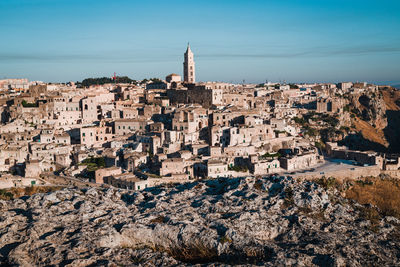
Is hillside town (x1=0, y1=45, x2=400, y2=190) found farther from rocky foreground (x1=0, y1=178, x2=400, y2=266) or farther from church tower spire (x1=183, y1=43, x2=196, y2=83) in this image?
church tower spire (x1=183, y1=43, x2=196, y2=83)

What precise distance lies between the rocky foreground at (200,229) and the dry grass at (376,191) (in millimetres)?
16016

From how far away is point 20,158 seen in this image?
3966 centimetres

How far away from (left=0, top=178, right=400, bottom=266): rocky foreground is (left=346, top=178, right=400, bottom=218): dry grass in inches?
631

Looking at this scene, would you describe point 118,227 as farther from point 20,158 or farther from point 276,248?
point 20,158

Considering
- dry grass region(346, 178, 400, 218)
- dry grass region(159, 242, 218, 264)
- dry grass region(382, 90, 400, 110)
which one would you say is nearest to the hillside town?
dry grass region(346, 178, 400, 218)

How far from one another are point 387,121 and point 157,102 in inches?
2356

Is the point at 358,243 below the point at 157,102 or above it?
below

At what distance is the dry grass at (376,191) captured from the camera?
35000 millimetres

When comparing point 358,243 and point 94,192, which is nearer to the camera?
point 358,243

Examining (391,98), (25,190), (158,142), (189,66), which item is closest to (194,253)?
(25,190)

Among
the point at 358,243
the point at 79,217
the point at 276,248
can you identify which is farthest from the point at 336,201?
the point at 79,217

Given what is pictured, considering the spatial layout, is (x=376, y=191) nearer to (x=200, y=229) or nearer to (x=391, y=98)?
(x=200, y=229)

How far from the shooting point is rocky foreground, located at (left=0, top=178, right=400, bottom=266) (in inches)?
540

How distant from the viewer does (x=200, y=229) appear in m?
15.6
